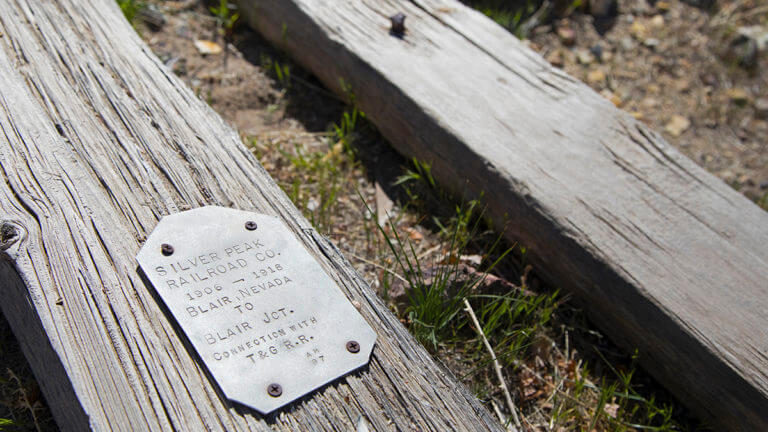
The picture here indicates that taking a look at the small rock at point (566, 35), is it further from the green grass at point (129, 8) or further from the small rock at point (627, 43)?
the green grass at point (129, 8)

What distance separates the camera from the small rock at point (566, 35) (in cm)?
368

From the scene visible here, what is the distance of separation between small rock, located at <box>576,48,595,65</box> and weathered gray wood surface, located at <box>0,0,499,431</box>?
233 centimetres

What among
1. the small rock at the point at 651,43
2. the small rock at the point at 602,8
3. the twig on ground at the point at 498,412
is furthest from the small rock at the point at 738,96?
the twig on ground at the point at 498,412

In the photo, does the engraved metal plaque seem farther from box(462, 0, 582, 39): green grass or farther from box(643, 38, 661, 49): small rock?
box(643, 38, 661, 49): small rock

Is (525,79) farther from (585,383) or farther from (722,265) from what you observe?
(585,383)

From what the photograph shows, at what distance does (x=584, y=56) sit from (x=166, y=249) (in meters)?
2.82

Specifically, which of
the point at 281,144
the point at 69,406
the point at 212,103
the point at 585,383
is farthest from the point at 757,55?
the point at 69,406

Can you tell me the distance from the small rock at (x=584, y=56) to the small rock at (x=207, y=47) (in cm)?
199

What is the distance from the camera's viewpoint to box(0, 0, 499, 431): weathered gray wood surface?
4.70ft

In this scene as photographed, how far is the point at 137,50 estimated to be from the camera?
2.29 metres

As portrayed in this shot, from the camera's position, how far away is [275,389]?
144 cm

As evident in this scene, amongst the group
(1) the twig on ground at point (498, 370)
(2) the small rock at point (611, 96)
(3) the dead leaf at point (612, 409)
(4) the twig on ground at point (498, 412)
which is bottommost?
(4) the twig on ground at point (498, 412)

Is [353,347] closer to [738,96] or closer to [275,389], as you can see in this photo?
[275,389]

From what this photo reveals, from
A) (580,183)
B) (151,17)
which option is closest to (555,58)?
(580,183)
